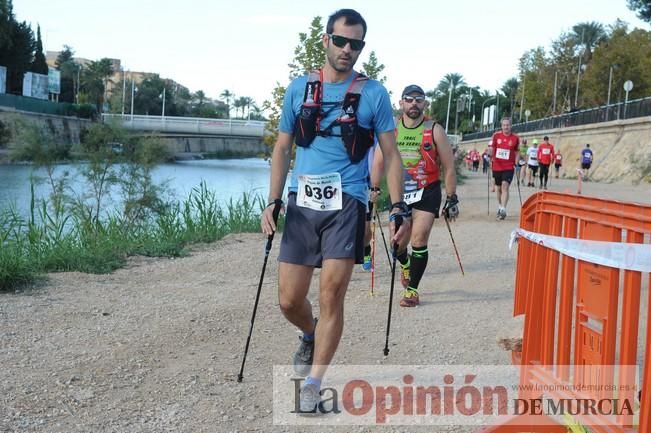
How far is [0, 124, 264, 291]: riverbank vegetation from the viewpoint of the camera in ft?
34.1

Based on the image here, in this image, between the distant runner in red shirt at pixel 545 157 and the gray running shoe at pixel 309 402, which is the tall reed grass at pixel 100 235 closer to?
the gray running shoe at pixel 309 402

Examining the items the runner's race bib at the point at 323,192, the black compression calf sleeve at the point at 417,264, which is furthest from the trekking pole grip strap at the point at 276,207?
the black compression calf sleeve at the point at 417,264

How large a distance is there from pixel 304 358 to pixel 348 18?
2107 millimetres

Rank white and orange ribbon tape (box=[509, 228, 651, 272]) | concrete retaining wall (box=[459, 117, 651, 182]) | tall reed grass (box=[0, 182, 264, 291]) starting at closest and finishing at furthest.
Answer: white and orange ribbon tape (box=[509, 228, 651, 272]), tall reed grass (box=[0, 182, 264, 291]), concrete retaining wall (box=[459, 117, 651, 182])

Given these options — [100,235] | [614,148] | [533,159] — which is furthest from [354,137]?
[614,148]

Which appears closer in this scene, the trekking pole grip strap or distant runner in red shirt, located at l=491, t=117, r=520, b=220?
the trekking pole grip strap

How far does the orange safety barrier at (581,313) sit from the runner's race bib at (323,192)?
1043 millimetres

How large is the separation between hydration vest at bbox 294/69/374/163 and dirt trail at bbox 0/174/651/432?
1.53 metres

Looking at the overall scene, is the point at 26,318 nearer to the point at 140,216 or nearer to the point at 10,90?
the point at 140,216

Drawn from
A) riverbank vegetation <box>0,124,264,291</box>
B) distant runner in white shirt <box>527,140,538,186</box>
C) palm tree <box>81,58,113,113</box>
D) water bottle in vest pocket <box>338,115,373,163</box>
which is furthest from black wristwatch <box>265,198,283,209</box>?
palm tree <box>81,58,113,113</box>

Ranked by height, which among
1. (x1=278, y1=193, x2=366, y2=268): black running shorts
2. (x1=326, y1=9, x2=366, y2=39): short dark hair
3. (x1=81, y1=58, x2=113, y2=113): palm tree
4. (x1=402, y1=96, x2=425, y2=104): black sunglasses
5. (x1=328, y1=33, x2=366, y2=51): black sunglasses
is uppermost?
(x1=81, y1=58, x2=113, y2=113): palm tree

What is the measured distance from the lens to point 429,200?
8242 millimetres

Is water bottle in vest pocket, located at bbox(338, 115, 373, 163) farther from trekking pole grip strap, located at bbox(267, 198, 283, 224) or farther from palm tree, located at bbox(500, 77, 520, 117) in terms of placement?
palm tree, located at bbox(500, 77, 520, 117)

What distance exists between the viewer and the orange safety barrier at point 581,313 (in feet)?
11.2
